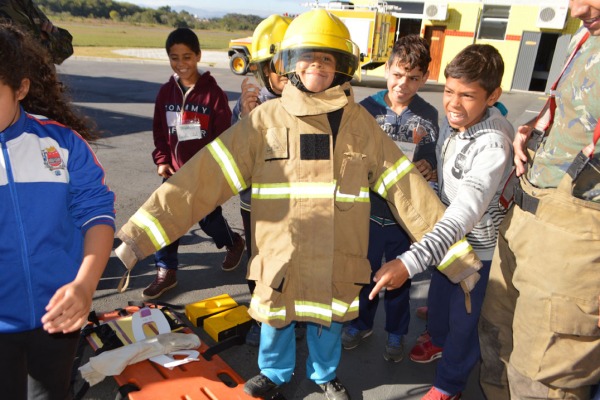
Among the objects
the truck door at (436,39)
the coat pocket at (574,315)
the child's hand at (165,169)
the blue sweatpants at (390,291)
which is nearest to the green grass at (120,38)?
the truck door at (436,39)

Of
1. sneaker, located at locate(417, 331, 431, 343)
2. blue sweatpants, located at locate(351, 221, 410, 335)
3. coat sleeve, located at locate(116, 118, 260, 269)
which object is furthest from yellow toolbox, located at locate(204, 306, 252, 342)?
coat sleeve, located at locate(116, 118, 260, 269)

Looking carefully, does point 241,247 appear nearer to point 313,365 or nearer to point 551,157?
point 313,365

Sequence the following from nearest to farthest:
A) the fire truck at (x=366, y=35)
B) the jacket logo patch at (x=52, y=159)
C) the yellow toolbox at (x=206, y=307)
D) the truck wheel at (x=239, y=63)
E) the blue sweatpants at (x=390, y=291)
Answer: the jacket logo patch at (x=52, y=159)
the blue sweatpants at (x=390, y=291)
the yellow toolbox at (x=206, y=307)
the fire truck at (x=366, y=35)
the truck wheel at (x=239, y=63)

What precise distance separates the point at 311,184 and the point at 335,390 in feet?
4.49

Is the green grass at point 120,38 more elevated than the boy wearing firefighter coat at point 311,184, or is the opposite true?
the boy wearing firefighter coat at point 311,184

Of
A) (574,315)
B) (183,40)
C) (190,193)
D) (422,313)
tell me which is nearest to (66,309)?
(190,193)

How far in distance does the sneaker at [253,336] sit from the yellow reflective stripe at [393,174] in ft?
5.31

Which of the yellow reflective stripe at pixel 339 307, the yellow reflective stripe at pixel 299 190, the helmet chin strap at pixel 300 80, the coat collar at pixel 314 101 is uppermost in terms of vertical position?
the helmet chin strap at pixel 300 80

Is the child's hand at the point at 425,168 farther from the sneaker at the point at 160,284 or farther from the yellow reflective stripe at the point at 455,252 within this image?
the sneaker at the point at 160,284

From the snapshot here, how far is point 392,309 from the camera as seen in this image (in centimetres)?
324

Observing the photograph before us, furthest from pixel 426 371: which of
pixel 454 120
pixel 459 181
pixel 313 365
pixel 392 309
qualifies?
pixel 454 120

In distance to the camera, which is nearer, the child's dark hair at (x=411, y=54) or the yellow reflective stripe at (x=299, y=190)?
the yellow reflective stripe at (x=299, y=190)

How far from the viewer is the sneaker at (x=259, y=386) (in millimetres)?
2701

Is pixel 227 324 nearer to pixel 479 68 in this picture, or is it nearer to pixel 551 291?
pixel 551 291
